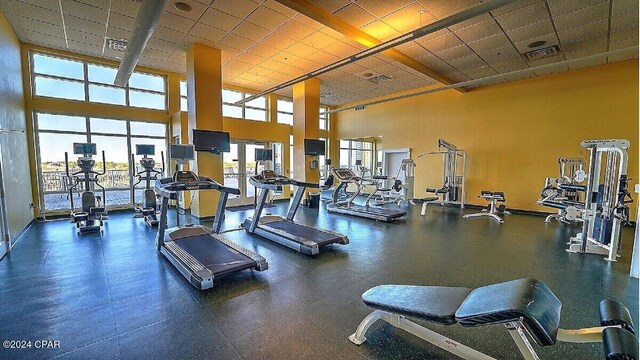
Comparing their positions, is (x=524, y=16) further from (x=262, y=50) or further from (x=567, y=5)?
(x=262, y=50)

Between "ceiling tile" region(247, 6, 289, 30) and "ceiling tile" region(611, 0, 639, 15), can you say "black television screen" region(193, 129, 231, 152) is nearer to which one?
"ceiling tile" region(247, 6, 289, 30)

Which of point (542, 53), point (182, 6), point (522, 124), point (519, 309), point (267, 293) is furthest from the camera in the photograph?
point (522, 124)

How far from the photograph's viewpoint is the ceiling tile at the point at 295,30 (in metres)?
5.06

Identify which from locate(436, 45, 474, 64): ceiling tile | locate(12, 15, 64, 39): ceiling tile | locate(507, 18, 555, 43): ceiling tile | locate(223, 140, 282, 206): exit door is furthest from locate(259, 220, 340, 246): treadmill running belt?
locate(12, 15, 64, 39): ceiling tile

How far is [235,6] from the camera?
450 cm

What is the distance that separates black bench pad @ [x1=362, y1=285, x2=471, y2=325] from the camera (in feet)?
5.85

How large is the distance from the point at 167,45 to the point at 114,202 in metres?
4.59

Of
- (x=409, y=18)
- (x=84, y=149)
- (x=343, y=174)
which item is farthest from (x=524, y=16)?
(x=84, y=149)

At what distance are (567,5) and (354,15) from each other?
131 inches

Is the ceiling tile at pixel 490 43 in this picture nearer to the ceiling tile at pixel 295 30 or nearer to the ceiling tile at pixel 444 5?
the ceiling tile at pixel 444 5

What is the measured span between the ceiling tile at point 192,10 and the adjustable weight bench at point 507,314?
16.4 feet

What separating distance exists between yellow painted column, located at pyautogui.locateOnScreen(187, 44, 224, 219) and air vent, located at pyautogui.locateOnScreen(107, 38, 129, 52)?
1268 mm

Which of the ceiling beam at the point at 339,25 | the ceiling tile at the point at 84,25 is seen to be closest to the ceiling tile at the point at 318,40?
the ceiling beam at the point at 339,25

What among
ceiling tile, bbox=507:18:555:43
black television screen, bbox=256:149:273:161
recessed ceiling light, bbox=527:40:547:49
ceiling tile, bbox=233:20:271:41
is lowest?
black television screen, bbox=256:149:273:161
